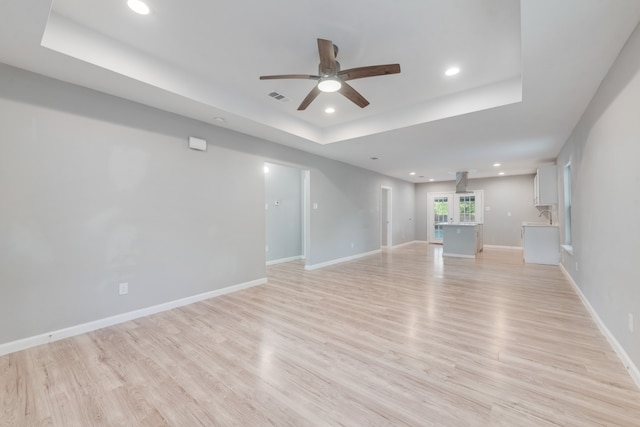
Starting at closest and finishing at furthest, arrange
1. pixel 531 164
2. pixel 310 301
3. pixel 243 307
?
1. pixel 243 307
2. pixel 310 301
3. pixel 531 164

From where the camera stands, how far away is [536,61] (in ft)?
7.43

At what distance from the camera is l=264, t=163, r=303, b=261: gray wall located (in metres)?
6.43

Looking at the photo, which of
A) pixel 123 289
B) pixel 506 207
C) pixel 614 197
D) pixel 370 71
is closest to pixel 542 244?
pixel 506 207

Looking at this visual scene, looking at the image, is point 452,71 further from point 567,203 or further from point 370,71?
point 567,203

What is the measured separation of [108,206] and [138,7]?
6.53 ft

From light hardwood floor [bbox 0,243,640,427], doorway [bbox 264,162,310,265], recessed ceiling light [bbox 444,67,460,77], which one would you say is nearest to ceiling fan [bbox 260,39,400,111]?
recessed ceiling light [bbox 444,67,460,77]

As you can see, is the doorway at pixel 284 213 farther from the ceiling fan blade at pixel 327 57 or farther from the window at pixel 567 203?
the window at pixel 567 203

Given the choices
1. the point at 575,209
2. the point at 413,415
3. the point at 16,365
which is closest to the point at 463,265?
the point at 575,209

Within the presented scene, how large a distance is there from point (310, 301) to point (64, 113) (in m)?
3.50

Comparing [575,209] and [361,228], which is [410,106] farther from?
[361,228]

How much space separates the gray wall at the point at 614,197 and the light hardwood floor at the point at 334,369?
36cm

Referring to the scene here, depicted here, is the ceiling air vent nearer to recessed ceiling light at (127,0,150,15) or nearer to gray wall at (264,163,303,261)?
recessed ceiling light at (127,0,150,15)

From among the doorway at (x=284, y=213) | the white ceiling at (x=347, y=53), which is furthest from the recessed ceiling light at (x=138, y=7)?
the doorway at (x=284, y=213)

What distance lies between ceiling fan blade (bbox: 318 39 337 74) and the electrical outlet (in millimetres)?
3187
